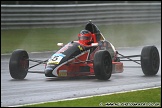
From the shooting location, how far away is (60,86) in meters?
13.2

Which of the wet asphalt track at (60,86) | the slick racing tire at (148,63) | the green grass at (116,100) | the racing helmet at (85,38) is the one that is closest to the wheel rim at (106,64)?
the wet asphalt track at (60,86)

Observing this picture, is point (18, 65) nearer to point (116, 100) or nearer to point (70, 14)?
point (116, 100)

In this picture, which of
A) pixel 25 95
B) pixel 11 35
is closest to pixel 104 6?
pixel 11 35

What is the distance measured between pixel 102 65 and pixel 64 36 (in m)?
14.1

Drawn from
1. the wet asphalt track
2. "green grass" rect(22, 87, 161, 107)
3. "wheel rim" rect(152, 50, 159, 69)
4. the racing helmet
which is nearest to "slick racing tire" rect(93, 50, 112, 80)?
the wet asphalt track

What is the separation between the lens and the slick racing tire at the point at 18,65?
587 inches

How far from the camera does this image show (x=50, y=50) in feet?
74.9

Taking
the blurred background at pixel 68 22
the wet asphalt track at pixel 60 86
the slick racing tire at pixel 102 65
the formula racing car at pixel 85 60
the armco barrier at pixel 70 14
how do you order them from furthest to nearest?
the armco barrier at pixel 70 14 < the blurred background at pixel 68 22 < the formula racing car at pixel 85 60 < the slick racing tire at pixel 102 65 < the wet asphalt track at pixel 60 86

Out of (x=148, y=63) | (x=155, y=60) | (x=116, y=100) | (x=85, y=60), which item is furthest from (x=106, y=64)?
(x=116, y=100)

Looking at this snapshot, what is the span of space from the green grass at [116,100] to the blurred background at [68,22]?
1329 centimetres

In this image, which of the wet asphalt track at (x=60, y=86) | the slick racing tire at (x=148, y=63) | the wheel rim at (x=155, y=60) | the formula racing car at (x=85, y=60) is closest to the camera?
the wet asphalt track at (x=60, y=86)

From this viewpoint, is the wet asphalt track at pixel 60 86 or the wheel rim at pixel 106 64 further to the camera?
the wheel rim at pixel 106 64

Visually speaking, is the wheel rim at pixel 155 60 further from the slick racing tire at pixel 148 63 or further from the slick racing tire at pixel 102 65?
the slick racing tire at pixel 102 65

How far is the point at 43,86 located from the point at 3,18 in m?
14.3
